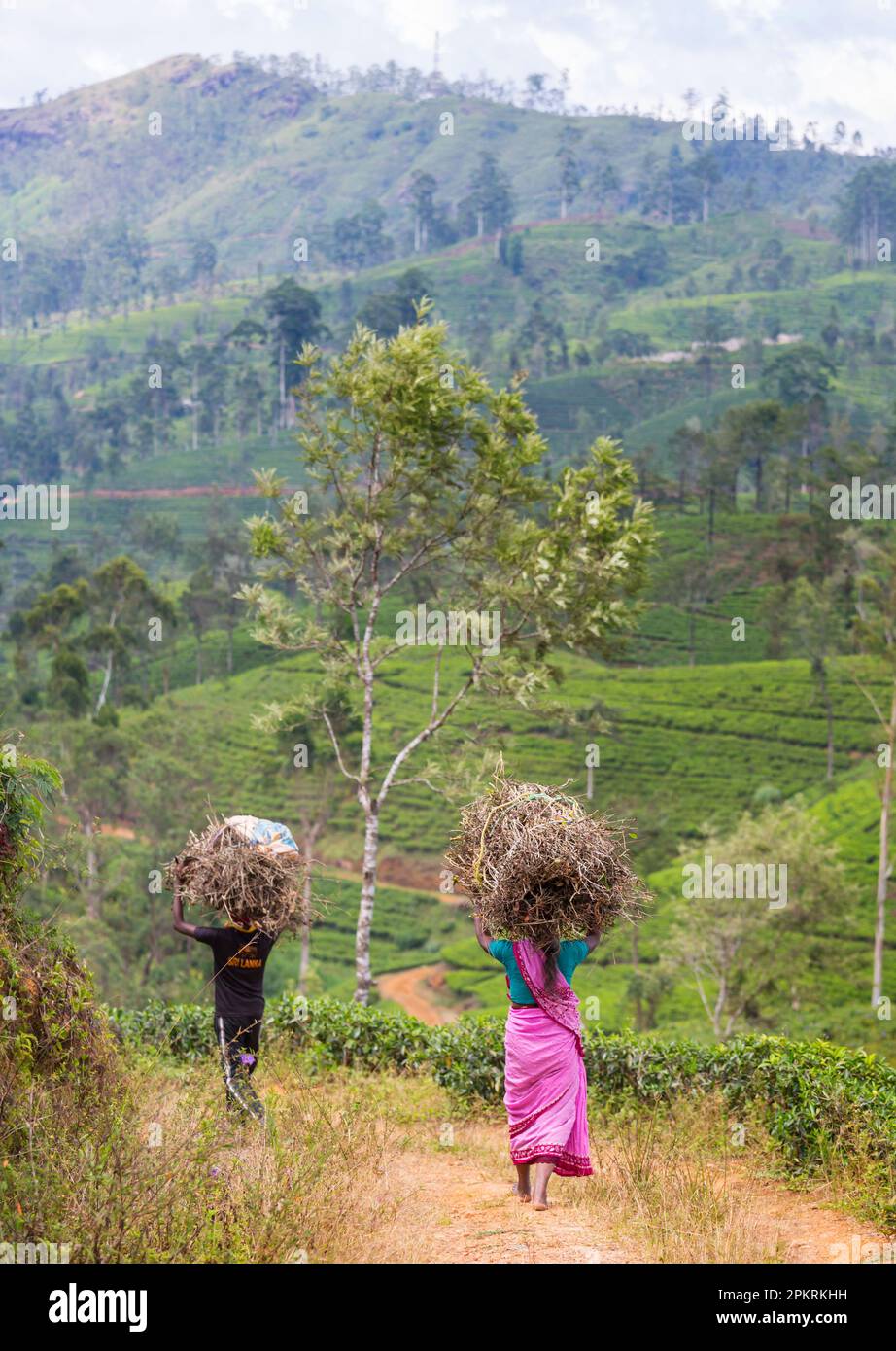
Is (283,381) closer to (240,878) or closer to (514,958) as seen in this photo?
(240,878)

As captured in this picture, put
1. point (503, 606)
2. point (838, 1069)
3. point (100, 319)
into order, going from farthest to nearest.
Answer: point (100, 319) → point (503, 606) → point (838, 1069)

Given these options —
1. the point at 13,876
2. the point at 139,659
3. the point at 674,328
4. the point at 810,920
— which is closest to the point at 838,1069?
the point at 13,876

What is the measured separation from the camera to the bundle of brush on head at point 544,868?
6.02 m

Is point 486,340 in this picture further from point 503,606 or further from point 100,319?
point 503,606

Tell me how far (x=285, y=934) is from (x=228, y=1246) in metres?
2.67

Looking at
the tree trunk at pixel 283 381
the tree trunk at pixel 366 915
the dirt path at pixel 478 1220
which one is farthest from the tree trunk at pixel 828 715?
the tree trunk at pixel 283 381

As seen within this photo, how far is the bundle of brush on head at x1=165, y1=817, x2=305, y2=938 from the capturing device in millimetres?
7223

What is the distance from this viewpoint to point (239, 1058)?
721cm

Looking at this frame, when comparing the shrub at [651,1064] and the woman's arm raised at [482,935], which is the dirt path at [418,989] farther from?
the woman's arm raised at [482,935]

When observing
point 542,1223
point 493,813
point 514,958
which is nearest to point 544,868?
point 493,813

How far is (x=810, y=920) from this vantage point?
28031 millimetres

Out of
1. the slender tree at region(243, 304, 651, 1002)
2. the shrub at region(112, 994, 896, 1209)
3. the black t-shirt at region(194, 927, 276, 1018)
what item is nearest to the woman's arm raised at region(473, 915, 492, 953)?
the black t-shirt at region(194, 927, 276, 1018)

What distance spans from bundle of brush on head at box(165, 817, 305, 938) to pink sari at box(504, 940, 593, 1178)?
1559 millimetres

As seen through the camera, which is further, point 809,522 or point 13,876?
point 809,522
